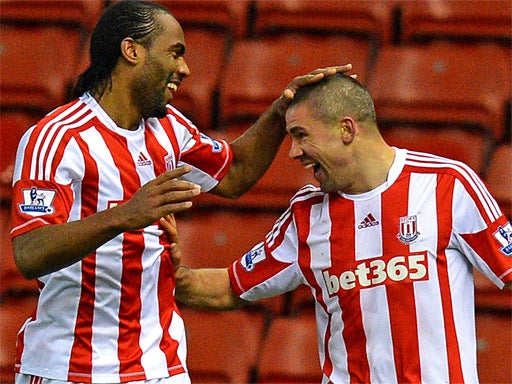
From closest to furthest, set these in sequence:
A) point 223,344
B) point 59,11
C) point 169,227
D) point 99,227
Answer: point 99,227
point 169,227
point 223,344
point 59,11

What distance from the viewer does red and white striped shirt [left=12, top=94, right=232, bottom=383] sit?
3.03 m

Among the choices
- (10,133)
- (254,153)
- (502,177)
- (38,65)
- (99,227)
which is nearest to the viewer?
(99,227)

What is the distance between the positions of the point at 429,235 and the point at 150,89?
85 centimetres

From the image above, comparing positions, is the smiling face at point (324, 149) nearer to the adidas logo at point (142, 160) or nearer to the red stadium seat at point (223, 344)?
the adidas logo at point (142, 160)

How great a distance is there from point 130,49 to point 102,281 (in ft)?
2.09

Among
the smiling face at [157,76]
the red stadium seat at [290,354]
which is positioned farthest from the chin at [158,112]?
the red stadium seat at [290,354]

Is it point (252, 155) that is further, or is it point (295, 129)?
point (252, 155)

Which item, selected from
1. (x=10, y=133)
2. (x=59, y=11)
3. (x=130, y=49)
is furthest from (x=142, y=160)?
(x=59, y=11)

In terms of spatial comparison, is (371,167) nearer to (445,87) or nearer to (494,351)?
(494,351)

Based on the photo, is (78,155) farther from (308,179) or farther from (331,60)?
(331,60)

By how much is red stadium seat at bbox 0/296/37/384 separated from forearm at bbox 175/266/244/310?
5.00 feet

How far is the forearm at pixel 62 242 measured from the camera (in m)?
2.78

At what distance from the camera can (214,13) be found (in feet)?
17.6

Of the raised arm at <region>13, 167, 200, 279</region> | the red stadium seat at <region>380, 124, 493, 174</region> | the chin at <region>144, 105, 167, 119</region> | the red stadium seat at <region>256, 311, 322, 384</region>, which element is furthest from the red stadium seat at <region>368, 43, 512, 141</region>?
the raised arm at <region>13, 167, 200, 279</region>
